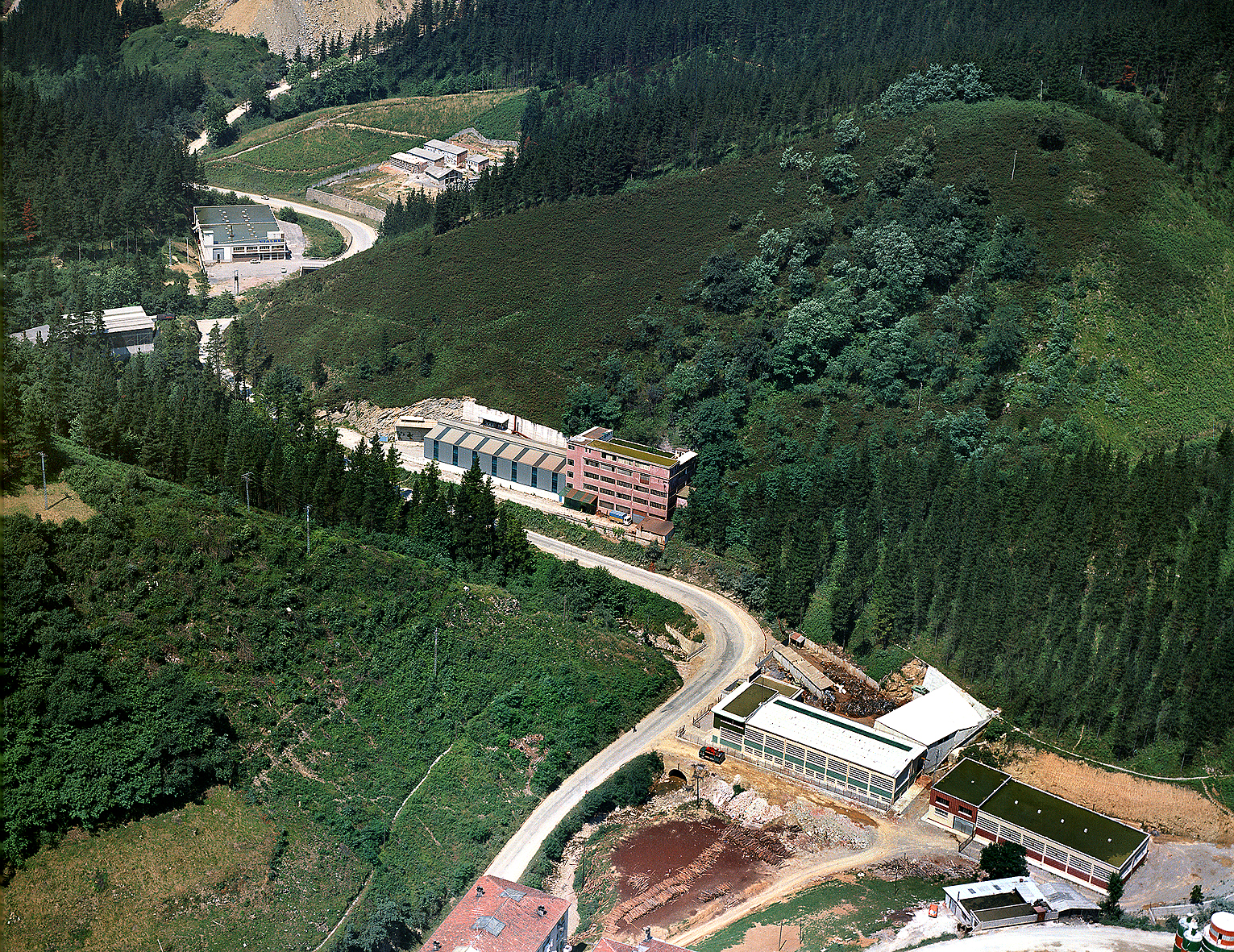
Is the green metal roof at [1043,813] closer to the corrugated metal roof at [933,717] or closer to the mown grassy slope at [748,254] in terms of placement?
the corrugated metal roof at [933,717]

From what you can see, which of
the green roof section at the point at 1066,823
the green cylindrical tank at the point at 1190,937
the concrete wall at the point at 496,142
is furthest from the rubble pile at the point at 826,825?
the concrete wall at the point at 496,142

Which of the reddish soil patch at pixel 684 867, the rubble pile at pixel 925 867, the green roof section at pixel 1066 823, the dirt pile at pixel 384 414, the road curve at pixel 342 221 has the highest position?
the road curve at pixel 342 221

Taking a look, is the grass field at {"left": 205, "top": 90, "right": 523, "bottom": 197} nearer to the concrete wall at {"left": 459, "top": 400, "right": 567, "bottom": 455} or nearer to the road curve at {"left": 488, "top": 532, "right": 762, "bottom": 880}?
the concrete wall at {"left": 459, "top": 400, "right": 567, "bottom": 455}

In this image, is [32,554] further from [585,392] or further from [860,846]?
[585,392]

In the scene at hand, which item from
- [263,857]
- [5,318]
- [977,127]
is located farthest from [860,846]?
[5,318]

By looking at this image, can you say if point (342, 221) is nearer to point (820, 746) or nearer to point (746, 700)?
point (746, 700)
